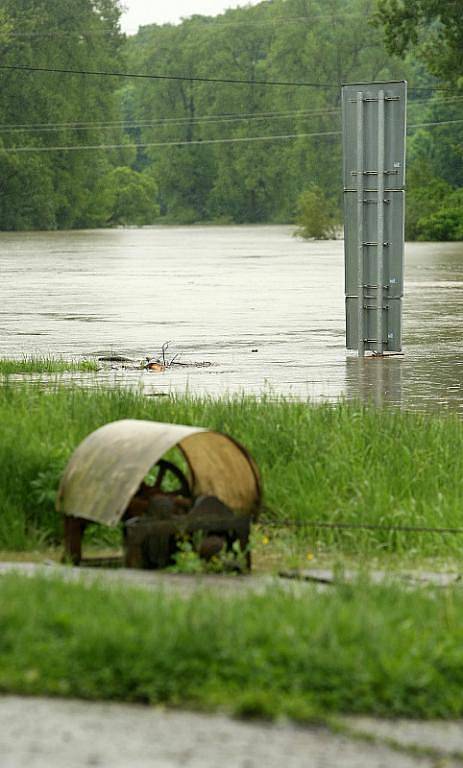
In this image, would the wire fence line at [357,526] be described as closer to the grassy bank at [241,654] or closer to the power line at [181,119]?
the grassy bank at [241,654]

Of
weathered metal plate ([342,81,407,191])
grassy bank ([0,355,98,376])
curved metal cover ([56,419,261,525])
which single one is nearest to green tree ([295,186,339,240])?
weathered metal plate ([342,81,407,191])

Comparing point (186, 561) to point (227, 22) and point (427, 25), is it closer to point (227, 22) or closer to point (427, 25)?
point (427, 25)

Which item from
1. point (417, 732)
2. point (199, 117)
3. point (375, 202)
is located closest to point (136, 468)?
point (417, 732)

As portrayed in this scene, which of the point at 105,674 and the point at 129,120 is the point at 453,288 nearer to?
the point at 105,674

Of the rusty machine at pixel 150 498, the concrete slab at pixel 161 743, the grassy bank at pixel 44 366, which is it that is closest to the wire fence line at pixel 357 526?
the rusty machine at pixel 150 498

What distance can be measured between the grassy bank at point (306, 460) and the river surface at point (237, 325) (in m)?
1.81

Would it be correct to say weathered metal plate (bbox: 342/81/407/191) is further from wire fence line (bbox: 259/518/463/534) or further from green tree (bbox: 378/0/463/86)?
green tree (bbox: 378/0/463/86)

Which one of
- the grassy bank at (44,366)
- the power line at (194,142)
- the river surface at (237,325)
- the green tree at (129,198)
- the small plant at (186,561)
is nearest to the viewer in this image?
the small plant at (186,561)

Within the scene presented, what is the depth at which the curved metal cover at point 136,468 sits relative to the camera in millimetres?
7227

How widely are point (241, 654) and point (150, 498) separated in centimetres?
256

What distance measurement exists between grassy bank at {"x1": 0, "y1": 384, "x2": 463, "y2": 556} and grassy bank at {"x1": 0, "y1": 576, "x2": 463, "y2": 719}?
2.55 metres

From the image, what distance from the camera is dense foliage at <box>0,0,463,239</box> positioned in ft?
379

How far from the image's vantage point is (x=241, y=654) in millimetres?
5094

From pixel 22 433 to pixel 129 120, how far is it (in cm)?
18049
